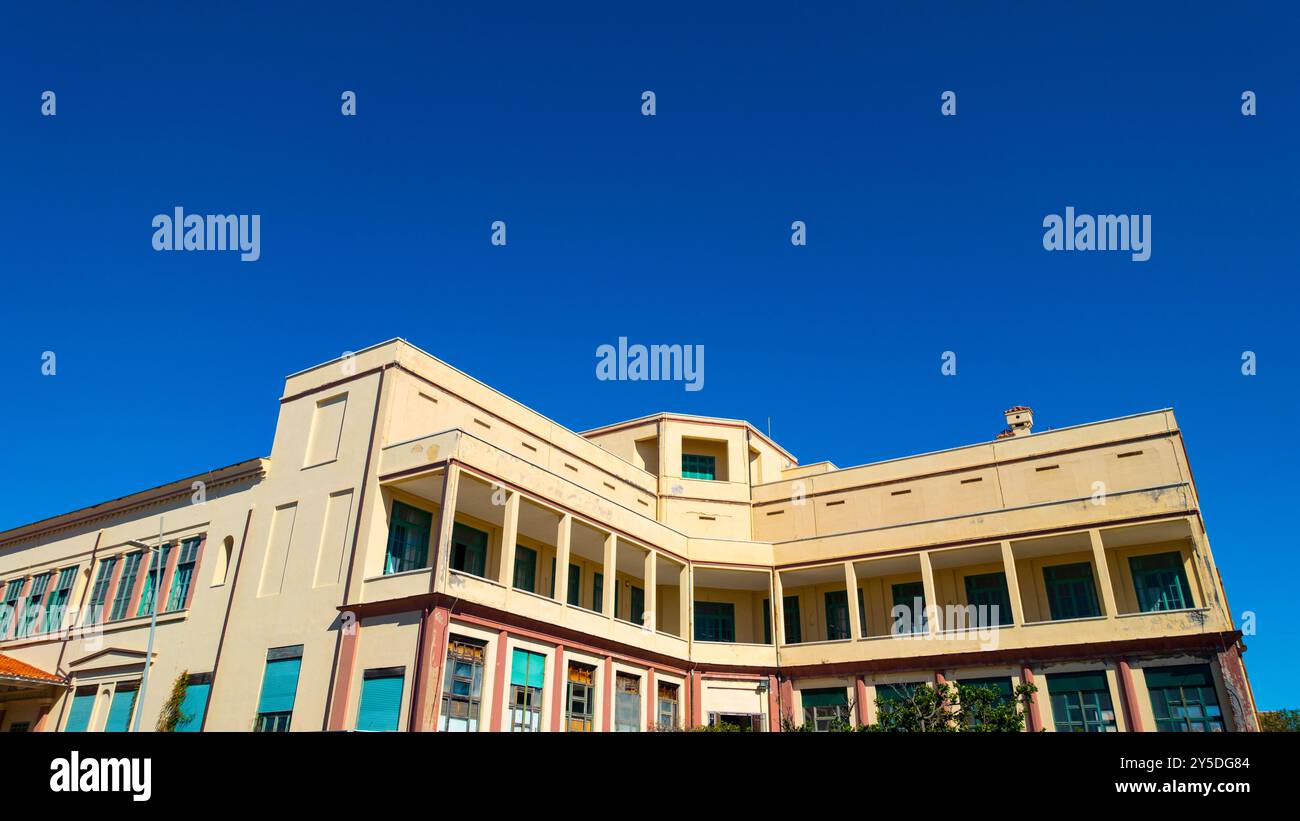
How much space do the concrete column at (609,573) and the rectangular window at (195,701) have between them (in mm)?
12190

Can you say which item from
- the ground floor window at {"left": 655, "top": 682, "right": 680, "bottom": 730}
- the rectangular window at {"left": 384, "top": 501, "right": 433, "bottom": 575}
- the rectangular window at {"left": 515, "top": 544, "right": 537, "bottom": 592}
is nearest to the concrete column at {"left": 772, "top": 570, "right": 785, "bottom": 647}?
the ground floor window at {"left": 655, "top": 682, "right": 680, "bottom": 730}

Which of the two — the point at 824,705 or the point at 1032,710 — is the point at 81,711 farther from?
the point at 1032,710

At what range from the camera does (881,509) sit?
35062 millimetres

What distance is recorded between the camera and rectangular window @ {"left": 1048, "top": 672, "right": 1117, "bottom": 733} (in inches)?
1053

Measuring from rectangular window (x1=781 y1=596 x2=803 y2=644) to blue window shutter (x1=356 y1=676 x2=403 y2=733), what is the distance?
16697 millimetres

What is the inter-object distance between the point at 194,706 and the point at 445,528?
34.7 ft

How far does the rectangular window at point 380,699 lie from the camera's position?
2150 cm

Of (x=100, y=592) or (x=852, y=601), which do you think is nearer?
(x=852, y=601)

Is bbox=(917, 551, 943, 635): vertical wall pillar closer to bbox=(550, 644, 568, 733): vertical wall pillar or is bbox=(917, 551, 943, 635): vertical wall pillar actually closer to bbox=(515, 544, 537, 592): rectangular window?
bbox=(550, 644, 568, 733): vertical wall pillar

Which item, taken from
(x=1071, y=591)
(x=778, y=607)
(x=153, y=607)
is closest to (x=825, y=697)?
(x=778, y=607)

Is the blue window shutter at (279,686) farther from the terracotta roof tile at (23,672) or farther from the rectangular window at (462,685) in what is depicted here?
the terracotta roof tile at (23,672)

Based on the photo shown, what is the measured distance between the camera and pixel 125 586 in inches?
1262

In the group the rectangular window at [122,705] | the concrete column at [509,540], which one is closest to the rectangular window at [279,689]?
the concrete column at [509,540]
